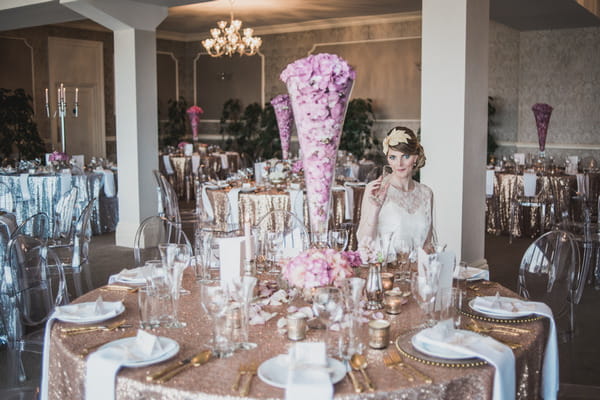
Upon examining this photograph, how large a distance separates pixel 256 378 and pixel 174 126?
12810 mm

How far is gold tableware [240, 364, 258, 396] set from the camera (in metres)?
1.68

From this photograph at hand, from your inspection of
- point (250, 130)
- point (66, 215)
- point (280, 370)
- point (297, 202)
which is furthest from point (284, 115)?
point (250, 130)

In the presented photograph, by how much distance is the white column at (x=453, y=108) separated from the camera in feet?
15.8

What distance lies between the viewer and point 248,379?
175cm

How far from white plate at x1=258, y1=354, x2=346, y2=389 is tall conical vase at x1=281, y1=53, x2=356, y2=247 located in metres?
0.78

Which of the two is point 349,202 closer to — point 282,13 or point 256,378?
point 256,378

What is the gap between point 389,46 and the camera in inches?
473

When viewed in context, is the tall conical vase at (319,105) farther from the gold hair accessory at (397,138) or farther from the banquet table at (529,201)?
the banquet table at (529,201)

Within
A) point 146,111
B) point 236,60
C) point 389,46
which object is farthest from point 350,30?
point 146,111

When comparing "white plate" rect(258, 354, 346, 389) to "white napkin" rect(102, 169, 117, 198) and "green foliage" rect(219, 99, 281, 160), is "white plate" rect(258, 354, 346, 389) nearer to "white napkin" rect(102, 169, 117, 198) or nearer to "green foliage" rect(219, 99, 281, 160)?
"white napkin" rect(102, 169, 117, 198)

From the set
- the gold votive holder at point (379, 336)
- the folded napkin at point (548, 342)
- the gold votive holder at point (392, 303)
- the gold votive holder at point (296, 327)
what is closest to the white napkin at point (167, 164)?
the gold votive holder at point (392, 303)

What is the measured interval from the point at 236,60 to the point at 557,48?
666 centimetres

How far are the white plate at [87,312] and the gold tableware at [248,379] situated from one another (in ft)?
2.30

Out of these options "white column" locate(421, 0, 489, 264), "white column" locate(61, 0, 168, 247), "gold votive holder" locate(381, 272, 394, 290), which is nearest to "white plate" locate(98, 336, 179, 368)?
"gold votive holder" locate(381, 272, 394, 290)
